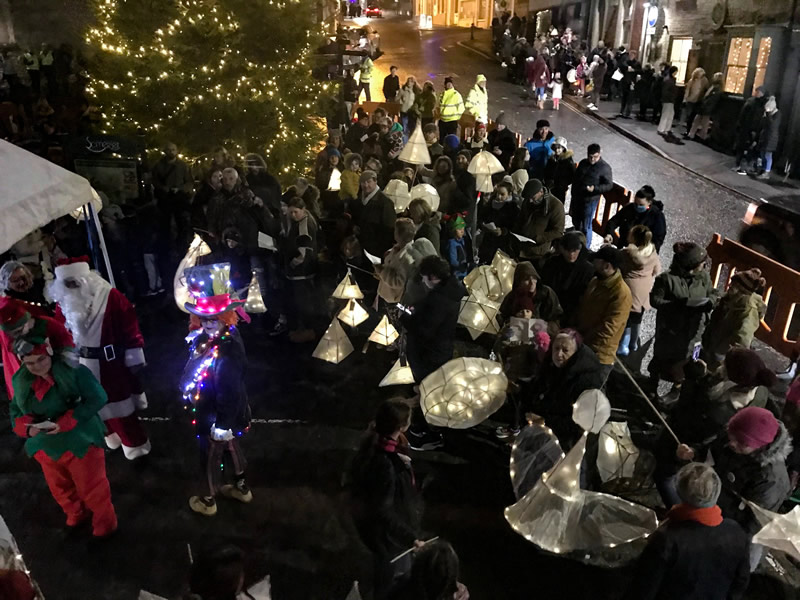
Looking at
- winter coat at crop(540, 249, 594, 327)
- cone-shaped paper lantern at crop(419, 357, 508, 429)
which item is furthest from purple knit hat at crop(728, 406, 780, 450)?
winter coat at crop(540, 249, 594, 327)

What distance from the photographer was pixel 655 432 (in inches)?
227

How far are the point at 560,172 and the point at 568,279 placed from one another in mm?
4259

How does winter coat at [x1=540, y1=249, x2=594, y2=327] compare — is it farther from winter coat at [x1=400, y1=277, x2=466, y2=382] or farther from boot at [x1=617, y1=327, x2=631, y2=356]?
winter coat at [x1=400, y1=277, x2=466, y2=382]

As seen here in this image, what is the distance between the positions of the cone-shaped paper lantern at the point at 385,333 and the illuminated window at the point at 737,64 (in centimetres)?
1581

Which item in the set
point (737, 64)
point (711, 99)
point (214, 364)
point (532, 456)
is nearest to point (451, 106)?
point (711, 99)

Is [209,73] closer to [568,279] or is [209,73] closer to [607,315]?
[568,279]

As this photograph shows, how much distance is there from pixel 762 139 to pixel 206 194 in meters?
13.7

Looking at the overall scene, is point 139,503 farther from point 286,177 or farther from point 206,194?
point 286,177

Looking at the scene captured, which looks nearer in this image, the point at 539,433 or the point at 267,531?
the point at 539,433

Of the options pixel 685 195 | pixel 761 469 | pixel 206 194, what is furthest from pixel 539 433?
pixel 685 195

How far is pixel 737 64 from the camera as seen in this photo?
1802 cm

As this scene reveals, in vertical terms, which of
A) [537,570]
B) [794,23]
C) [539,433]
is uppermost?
[794,23]

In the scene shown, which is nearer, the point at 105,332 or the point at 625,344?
the point at 105,332

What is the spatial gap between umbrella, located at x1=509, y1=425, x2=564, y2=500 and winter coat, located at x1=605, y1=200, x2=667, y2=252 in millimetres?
3662
